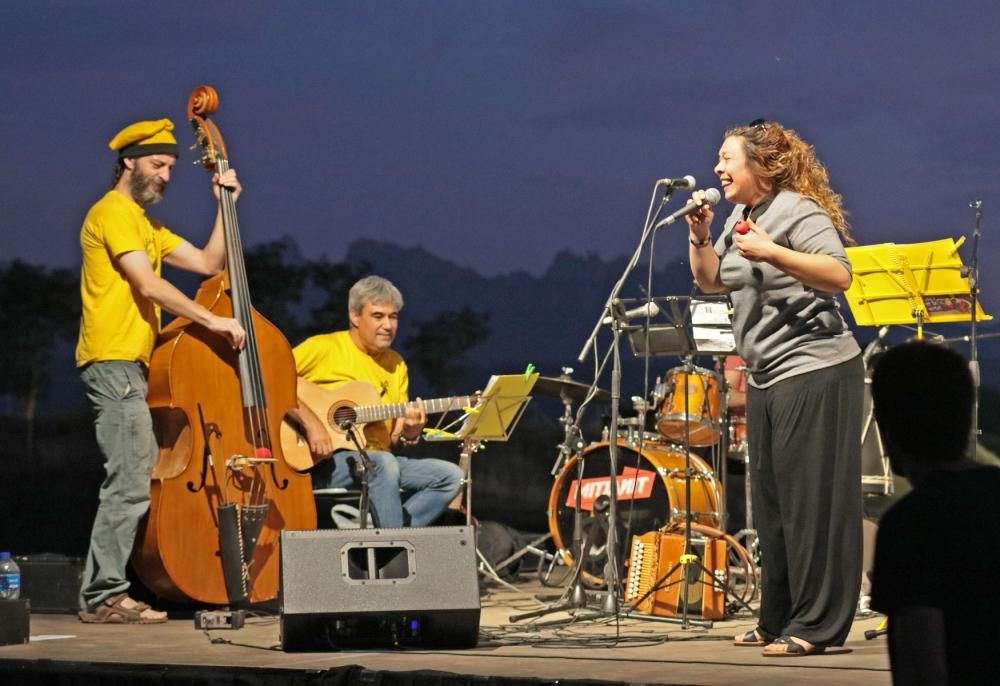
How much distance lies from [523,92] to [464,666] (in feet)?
35.2

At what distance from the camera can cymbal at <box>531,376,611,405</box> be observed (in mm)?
6184

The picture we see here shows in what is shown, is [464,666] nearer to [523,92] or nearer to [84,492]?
[84,492]

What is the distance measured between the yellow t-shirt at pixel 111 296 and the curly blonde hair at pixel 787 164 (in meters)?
2.33

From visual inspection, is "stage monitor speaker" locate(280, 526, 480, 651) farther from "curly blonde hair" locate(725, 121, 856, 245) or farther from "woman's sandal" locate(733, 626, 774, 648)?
"curly blonde hair" locate(725, 121, 856, 245)

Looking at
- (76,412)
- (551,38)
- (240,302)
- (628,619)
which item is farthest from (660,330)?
(551,38)

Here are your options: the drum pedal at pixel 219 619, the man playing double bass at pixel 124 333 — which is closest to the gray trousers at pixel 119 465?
the man playing double bass at pixel 124 333

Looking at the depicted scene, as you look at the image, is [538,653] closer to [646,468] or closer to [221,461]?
[221,461]

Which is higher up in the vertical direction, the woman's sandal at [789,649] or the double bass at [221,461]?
the double bass at [221,461]

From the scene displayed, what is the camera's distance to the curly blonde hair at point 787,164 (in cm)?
390

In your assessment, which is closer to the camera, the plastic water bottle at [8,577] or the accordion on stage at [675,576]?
the plastic water bottle at [8,577]

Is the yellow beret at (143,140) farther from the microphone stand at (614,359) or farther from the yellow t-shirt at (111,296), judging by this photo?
the microphone stand at (614,359)

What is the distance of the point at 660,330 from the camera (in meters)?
5.82

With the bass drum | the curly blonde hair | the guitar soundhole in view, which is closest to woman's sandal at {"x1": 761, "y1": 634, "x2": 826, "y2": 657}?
the curly blonde hair

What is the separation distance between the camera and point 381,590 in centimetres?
402
